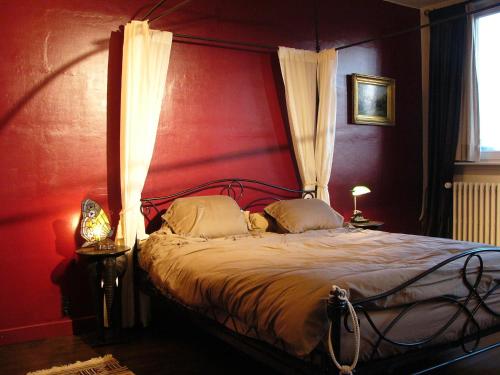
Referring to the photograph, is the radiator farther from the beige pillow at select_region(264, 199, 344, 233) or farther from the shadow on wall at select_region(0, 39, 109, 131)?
the shadow on wall at select_region(0, 39, 109, 131)

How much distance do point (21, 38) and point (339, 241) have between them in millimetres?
2595

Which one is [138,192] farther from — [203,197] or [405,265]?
[405,265]

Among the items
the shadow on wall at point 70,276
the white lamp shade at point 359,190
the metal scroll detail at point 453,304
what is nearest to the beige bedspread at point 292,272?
the metal scroll detail at point 453,304

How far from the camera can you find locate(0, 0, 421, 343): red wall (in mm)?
3645

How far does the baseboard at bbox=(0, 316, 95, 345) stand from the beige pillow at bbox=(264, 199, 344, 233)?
1609mm

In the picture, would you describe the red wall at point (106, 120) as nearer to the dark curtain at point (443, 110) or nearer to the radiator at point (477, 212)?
the dark curtain at point (443, 110)

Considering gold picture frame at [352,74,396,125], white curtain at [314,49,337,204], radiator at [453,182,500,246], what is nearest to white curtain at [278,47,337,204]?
white curtain at [314,49,337,204]

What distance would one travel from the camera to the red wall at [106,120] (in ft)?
12.0

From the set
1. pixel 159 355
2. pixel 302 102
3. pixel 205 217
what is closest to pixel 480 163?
pixel 302 102

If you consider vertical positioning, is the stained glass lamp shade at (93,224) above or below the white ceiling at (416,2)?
below

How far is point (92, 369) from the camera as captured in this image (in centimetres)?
310

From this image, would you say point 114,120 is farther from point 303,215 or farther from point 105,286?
point 303,215

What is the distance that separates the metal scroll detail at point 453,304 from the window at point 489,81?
276cm

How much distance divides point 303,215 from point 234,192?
2.33ft
